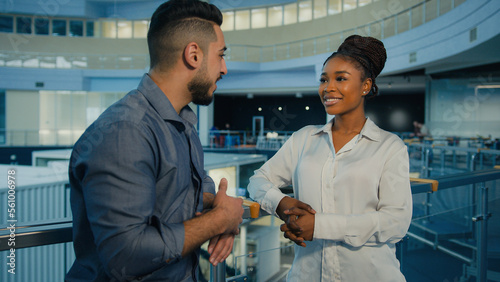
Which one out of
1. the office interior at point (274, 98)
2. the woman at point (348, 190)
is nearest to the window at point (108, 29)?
the office interior at point (274, 98)

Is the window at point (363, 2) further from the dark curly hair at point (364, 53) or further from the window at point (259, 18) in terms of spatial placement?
the dark curly hair at point (364, 53)

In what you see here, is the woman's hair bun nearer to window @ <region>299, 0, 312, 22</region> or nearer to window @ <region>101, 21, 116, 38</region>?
window @ <region>299, 0, 312, 22</region>

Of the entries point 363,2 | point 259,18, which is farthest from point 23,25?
point 363,2

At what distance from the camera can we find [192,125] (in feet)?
2.73

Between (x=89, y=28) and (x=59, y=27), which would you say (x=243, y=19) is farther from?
(x=59, y=27)

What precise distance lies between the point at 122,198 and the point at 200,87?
12.2 inches

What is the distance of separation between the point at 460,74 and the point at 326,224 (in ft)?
36.3

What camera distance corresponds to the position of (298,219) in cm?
94

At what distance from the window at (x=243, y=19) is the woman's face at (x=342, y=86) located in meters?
16.4

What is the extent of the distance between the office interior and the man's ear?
50cm

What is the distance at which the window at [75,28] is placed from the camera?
1756cm

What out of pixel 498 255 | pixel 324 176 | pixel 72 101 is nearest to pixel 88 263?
pixel 324 176

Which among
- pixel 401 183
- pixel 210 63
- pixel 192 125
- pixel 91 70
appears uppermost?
pixel 91 70

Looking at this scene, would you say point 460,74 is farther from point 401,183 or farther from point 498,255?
point 401,183
